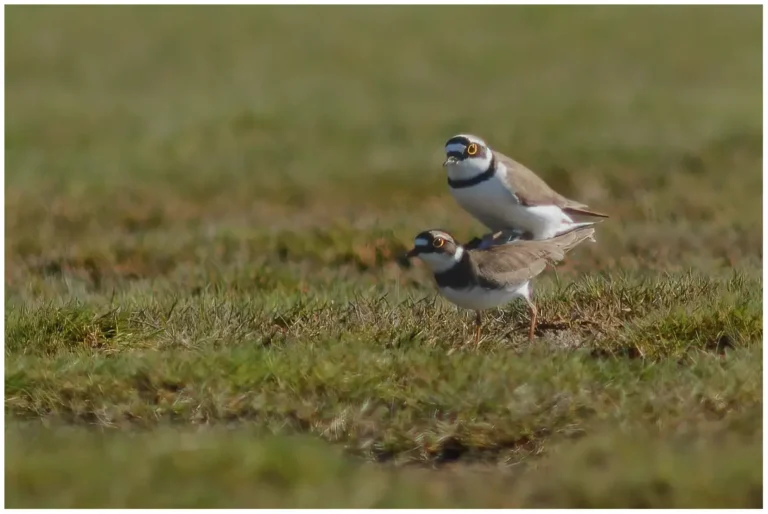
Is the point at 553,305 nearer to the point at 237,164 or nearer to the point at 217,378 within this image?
the point at 217,378

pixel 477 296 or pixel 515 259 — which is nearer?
pixel 477 296

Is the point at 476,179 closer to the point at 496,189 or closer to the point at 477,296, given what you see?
the point at 496,189

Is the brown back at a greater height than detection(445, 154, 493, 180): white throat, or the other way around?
detection(445, 154, 493, 180): white throat

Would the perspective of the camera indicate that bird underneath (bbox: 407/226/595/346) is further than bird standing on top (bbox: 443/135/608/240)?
No

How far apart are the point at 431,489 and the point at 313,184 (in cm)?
1029

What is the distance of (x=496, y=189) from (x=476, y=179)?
173mm

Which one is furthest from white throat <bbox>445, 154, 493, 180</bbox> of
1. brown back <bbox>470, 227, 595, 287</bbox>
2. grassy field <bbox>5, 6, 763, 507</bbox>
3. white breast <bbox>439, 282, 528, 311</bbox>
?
white breast <bbox>439, 282, 528, 311</bbox>

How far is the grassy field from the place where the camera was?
20.4 feet

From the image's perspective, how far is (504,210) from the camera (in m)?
9.27

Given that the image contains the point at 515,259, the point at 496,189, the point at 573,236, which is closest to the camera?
the point at 515,259

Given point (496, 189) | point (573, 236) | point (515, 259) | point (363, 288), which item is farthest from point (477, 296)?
point (363, 288)

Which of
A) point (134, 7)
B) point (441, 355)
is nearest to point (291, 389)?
point (441, 355)

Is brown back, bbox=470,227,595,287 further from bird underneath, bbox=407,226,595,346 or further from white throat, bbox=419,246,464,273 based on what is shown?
white throat, bbox=419,246,464,273

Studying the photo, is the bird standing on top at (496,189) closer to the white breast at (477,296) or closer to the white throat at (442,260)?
the white throat at (442,260)
